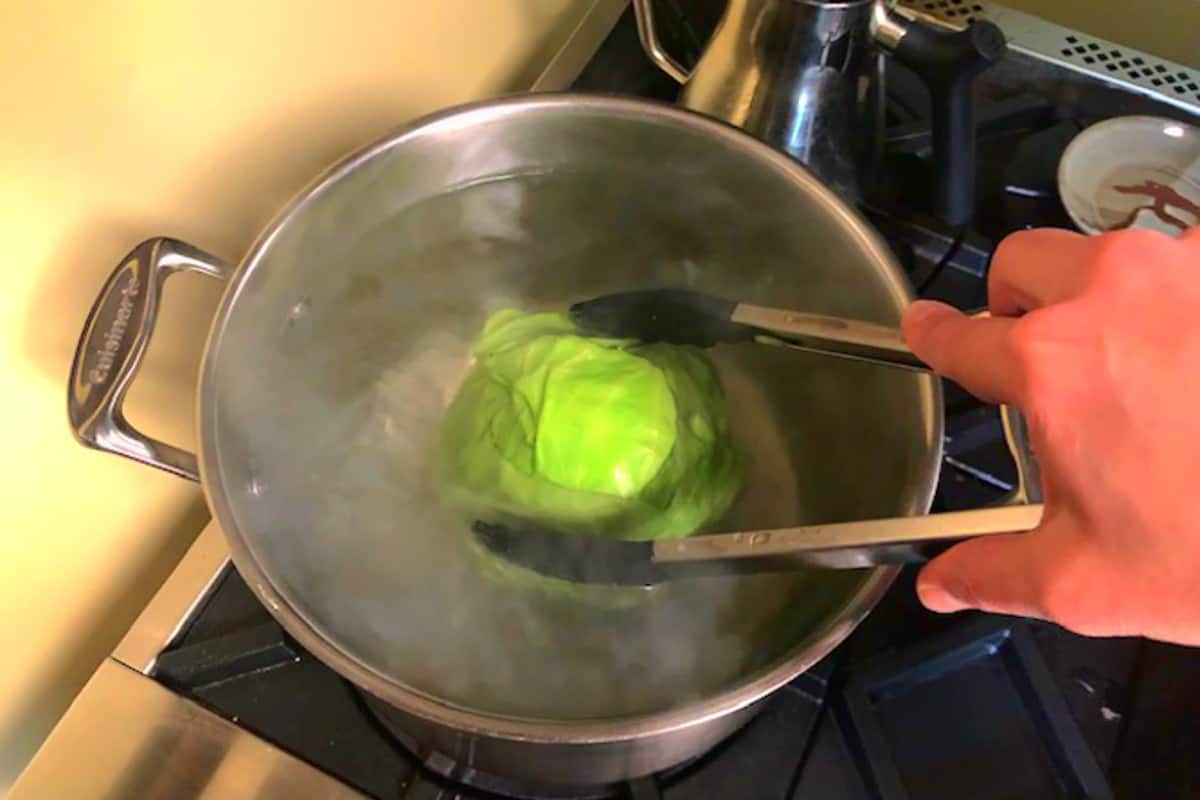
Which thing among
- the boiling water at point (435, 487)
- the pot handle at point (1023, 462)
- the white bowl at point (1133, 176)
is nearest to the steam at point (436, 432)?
the boiling water at point (435, 487)

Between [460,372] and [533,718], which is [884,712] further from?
[460,372]

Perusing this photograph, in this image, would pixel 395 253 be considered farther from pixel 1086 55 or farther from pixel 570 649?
pixel 1086 55

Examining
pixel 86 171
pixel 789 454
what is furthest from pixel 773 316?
pixel 86 171

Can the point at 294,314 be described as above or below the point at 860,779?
above

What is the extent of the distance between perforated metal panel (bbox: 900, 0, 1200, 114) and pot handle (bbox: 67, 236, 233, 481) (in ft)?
1.77

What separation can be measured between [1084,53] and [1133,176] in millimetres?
107

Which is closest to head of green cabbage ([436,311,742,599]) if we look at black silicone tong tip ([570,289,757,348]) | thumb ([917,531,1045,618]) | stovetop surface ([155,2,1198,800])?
black silicone tong tip ([570,289,757,348])

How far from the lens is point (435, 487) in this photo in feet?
2.26

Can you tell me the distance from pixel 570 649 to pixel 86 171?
13.3 inches

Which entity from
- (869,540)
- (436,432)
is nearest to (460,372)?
(436,432)

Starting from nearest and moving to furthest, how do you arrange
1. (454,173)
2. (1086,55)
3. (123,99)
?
1. (123,99)
2. (454,173)
3. (1086,55)

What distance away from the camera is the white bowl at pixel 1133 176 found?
0.71m

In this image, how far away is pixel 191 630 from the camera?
606 mm

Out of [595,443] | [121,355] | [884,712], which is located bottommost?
[884,712]
